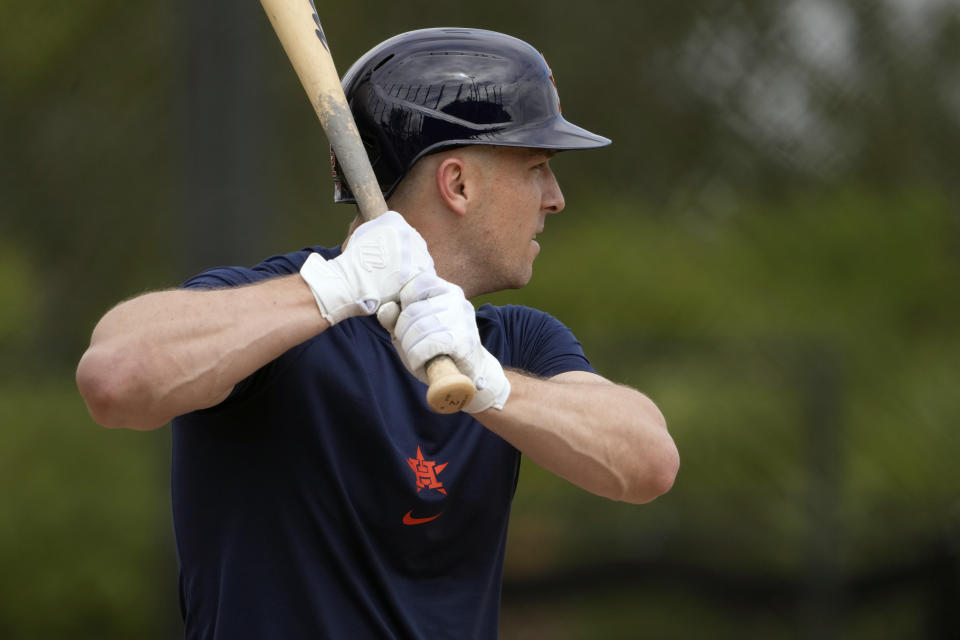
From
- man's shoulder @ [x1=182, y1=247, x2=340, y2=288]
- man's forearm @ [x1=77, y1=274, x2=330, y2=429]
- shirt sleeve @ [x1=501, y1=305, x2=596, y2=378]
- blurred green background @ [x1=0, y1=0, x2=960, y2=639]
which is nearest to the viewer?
man's forearm @ [x1=77, y1=274, x2=330, y2=429]

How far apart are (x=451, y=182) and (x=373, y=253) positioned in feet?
1.12

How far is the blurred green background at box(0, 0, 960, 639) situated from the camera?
417cm

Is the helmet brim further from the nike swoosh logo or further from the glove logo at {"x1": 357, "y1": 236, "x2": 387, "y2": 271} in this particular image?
the nike swoosh logo

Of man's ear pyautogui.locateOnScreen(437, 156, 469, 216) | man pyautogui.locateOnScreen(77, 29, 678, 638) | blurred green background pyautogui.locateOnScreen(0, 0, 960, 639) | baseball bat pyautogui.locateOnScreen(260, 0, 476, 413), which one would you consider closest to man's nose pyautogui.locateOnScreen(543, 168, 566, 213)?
man pyautogui.locateOnScreen(77, 29, 678, 638)

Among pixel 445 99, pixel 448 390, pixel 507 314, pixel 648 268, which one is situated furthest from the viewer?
pixel 648 268

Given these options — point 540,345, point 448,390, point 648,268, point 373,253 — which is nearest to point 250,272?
point 373,253

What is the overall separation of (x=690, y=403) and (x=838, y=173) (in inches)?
57.3

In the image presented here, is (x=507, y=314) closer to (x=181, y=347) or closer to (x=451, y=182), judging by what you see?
(x=451, y=182)

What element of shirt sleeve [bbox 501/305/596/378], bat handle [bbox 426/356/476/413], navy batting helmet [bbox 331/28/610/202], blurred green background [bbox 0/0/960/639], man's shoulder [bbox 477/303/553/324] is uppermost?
navy batting helmet [bbox 331/28/610/202]

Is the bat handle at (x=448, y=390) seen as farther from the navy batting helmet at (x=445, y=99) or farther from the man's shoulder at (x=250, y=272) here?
the navy batting helmet at (x=445, y=99)

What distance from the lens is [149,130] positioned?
459 centimetres

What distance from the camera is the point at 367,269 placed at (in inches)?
69.7

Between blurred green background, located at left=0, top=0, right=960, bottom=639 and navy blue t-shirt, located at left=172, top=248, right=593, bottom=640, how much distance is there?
5.20 feet

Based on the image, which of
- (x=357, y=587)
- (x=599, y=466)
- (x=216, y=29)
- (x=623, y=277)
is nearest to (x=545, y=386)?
(x=599, y=466)
